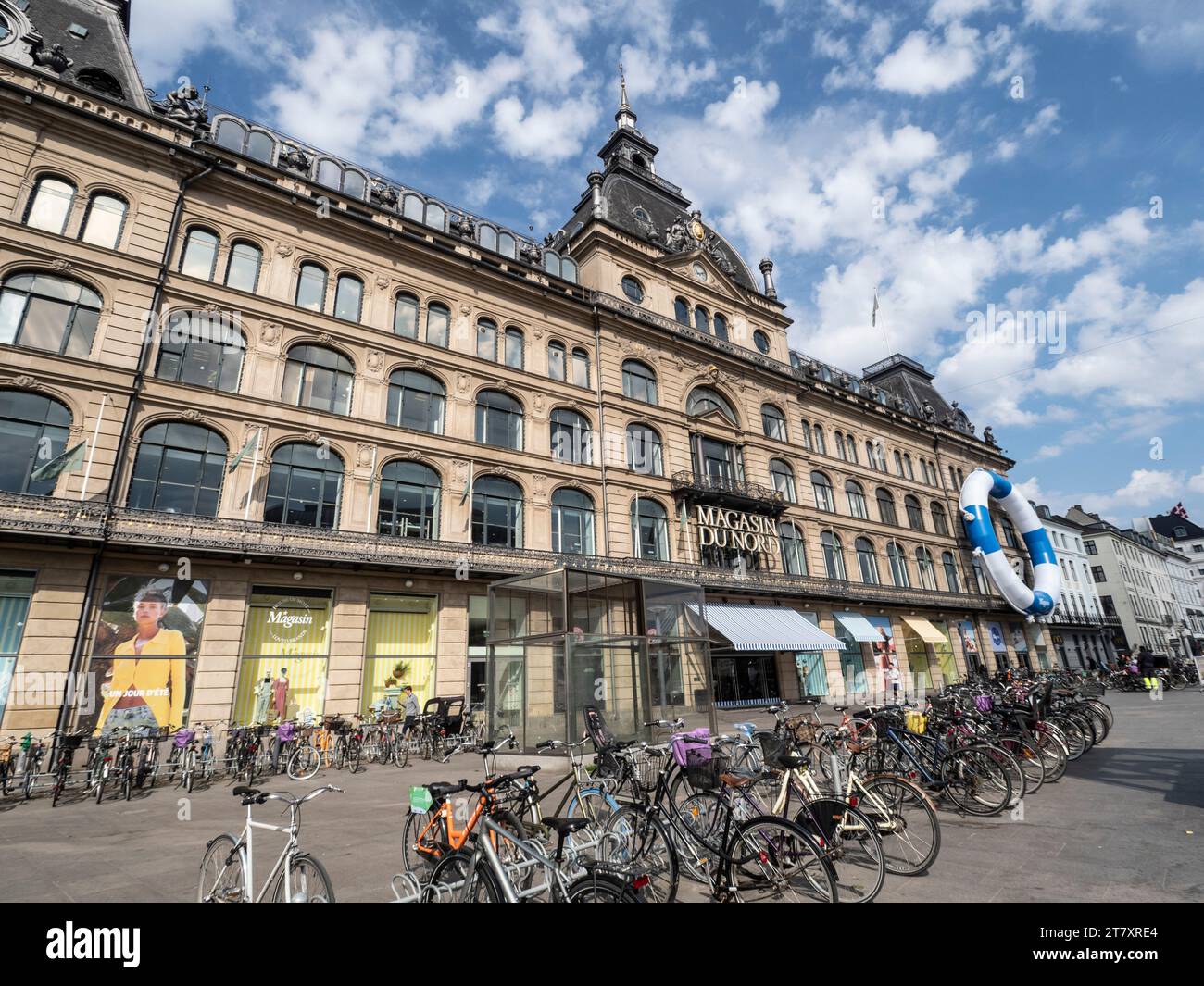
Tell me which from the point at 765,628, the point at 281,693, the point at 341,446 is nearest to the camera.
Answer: the point at 281,693

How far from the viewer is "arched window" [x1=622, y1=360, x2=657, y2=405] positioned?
1091 inches

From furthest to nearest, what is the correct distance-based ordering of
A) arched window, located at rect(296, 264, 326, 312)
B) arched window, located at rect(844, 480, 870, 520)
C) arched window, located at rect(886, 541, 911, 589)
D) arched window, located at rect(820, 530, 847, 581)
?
arched window, located at rect(886, 541, 911, 589) → arched window, located at rect(844, 480, 870, 520) → arched window, located at rect(820, 530, 847, 581) → arched window, located at rect(296, 264, 326, 312)

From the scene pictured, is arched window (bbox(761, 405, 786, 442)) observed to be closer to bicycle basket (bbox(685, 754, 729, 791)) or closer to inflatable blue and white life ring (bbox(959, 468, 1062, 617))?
inflatable blue and white life ring (bbox(959, 468, 1062, 617))

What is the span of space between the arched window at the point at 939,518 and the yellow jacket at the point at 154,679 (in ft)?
144

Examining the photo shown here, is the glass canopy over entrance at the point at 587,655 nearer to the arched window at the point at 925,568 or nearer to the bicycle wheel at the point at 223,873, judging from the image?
the bicycle wheel at the point at 223,873

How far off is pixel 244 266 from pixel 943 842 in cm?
2360

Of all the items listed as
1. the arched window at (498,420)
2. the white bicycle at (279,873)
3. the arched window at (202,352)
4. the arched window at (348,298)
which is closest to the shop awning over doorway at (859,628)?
the arched window at (498,420)

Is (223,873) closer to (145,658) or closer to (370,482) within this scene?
(145,658)

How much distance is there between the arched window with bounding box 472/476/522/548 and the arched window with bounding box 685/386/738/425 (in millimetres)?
11121

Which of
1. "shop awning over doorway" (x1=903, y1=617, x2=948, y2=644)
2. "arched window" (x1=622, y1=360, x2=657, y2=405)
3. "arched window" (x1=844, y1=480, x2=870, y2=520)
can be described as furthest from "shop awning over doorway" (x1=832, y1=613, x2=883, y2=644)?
"arched window" (x1=622, y1=360, x2=657, y2=405)

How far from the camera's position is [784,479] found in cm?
3262

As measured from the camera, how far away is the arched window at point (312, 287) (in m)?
20.6

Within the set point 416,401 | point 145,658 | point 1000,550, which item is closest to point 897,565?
point 1000,550
